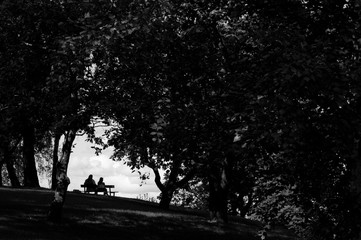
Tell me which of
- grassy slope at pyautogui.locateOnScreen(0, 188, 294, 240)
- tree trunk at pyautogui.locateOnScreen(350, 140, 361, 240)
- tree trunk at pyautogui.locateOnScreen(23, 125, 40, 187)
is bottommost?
grassy slope at pyautogui.locateOnScreen(0, 188, 294, 240)

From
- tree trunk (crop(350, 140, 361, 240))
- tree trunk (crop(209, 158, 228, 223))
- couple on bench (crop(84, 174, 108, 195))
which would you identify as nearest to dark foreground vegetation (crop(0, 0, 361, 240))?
tree trunk (crop(350, 140, 361, 240))

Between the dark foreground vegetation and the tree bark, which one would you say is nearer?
the dark foreground vegetation

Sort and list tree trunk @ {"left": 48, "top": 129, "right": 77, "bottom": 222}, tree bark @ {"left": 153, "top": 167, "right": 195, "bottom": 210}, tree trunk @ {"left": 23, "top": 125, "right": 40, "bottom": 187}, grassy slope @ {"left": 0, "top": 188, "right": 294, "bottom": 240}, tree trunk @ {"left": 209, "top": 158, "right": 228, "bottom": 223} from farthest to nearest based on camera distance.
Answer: tree trunk @ {"left": 23, "top": 125, "right": 40, "bottom": 187}, tree bark @ {"left": 153, "top": 167, "right": 195, "bottom": 210}, tree trunk @ {"left": 209, "top": 158, "right": 228, "bottom": 223}, tree trunk @ {"left": 48, "top": 129, "right": 77, "bottom": 222}, grassy slope @ {"left": 0, "top": 188, "right": 294, "bottom": 240}

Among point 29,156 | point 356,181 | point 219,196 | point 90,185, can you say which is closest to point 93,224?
point 219,196

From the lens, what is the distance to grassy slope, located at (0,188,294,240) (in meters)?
18.8

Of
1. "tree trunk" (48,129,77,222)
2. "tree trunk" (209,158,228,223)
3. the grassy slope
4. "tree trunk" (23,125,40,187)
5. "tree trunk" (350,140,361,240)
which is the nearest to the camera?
"tree trunk" (350,140,361,240)

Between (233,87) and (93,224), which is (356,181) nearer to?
(233,87)

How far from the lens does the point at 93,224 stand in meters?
21.4

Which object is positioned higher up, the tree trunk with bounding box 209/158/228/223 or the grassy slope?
the tree trunk with bounding box 209/158/228/223

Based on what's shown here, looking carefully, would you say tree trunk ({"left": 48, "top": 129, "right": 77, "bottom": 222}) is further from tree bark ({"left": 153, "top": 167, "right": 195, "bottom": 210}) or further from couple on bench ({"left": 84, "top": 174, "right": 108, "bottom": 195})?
couple on bench ({"left": 84, "top": 174, "right": 108, "bottom": 195})

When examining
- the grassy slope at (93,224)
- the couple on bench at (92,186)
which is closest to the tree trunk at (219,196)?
the grassy slope at (93,224)

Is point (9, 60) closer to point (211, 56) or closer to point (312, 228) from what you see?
point (211, 56)

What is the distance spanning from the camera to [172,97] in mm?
14188

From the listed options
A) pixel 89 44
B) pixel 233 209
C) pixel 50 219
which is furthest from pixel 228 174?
pixel 233 209
